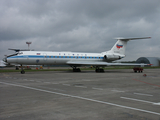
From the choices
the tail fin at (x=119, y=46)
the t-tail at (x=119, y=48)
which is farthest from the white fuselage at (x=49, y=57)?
the tail fin at (x=119, y=46)

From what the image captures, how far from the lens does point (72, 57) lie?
3020 centimetres

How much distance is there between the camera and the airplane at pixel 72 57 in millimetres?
25641

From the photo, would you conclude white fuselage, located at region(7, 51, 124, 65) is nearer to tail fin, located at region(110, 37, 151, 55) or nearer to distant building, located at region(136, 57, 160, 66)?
tail fin, located at region(110, 37, 151, 55)

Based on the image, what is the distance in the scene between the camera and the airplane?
2564 cm

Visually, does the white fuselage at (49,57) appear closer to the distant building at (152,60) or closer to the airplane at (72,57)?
the airplane at (72,57)

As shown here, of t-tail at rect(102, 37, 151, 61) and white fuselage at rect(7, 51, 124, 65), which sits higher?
t-tail at rect(102, 37, 151, 61)

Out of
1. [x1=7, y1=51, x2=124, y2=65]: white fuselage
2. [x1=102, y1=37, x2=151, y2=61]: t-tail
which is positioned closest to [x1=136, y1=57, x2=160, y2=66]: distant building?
[x1=102, y1=37, x2=151, y2=61]: t-tail

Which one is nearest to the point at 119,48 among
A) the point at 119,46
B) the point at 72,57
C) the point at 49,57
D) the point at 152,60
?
the point at 119,46

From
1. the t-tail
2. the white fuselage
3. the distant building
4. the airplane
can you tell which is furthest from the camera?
the distant building

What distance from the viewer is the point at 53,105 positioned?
249 inches

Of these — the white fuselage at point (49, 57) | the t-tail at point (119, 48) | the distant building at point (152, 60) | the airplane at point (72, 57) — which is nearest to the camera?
the white fuselage at point (49, 57)

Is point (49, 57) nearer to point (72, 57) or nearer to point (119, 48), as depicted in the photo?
point (72, 57)

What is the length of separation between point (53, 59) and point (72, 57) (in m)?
3.78

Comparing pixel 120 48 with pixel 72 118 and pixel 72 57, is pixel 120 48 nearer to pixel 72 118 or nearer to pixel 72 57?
pixel 72 57
